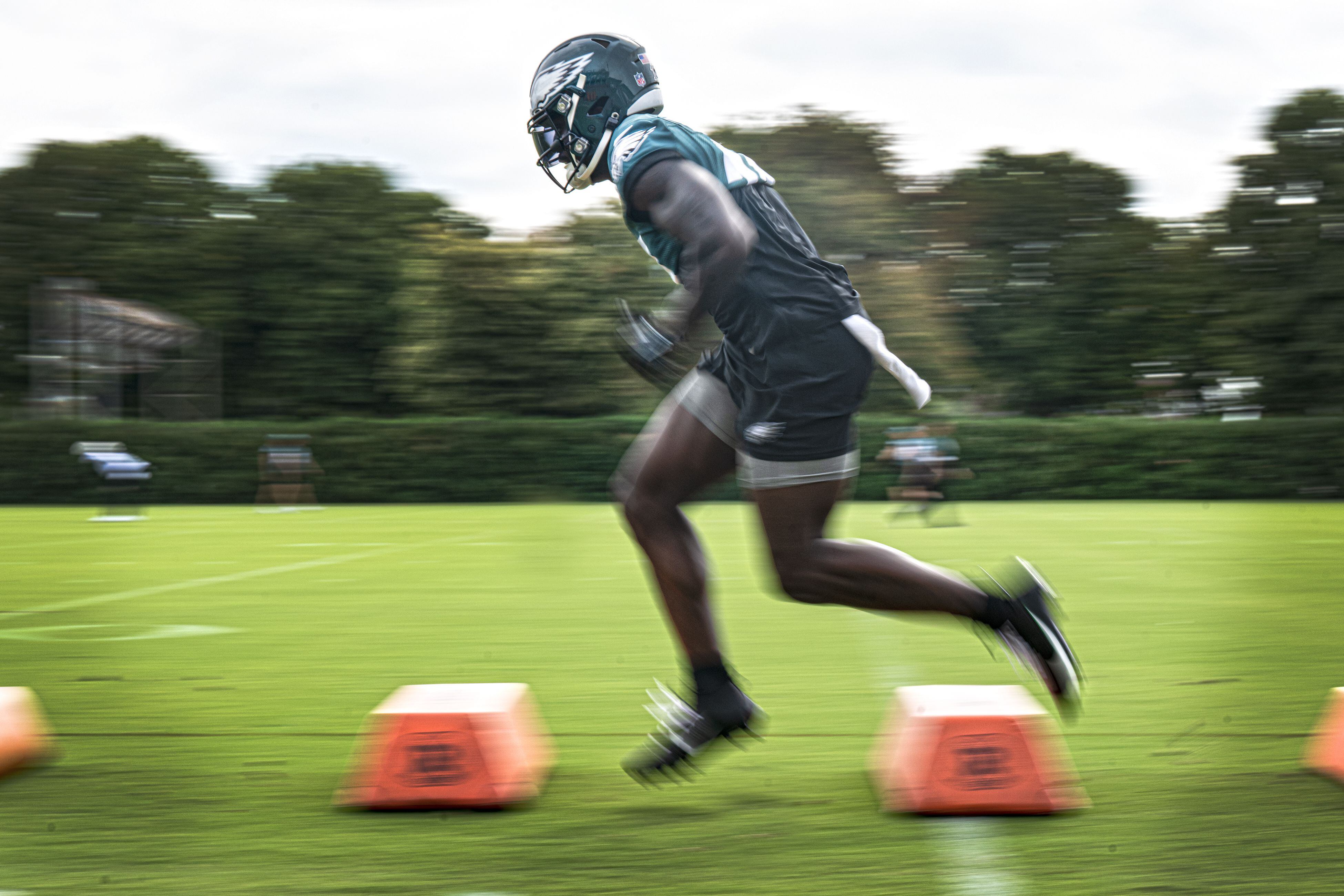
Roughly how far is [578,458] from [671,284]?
571 centimetres

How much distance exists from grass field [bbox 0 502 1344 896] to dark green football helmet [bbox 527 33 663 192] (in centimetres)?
188

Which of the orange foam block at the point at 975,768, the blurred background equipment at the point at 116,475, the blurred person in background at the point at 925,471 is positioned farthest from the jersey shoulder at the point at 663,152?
the blurred background equipment at the point at 116,475

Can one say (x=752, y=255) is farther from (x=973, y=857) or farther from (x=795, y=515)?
(x=973, y=857)

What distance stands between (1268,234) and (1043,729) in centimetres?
3902

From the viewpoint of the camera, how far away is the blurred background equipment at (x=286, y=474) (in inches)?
1089

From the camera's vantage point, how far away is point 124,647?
746cm

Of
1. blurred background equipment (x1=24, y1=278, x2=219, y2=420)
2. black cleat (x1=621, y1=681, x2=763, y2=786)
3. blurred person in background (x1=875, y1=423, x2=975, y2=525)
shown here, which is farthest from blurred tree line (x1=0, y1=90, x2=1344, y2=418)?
black cleat (x1=621, y1=681, x2=763, y2=786)

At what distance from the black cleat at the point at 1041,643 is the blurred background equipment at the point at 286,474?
23.9 meters

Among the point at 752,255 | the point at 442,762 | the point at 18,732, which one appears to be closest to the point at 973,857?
the point at 442,762

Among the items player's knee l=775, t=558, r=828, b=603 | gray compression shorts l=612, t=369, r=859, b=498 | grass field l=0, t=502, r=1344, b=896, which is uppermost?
gray compression shorts l=612, t=369, r=859, b=498

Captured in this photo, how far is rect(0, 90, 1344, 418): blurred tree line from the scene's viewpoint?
34562 millimetres

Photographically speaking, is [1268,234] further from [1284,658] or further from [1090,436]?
[1284,658]

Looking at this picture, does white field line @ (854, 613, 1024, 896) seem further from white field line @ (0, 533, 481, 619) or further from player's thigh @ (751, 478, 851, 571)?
white field line @ (0, 533, 481, 619)

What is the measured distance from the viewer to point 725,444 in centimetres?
406
